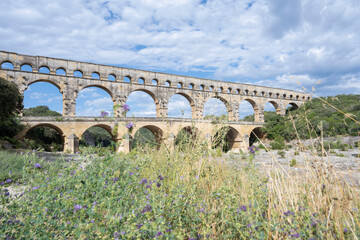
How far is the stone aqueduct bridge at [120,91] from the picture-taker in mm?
18828

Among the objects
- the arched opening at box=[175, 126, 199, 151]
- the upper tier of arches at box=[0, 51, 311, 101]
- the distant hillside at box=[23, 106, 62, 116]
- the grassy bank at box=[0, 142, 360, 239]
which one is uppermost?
the upper tier of arches at box=[0, 51, 311, 101]

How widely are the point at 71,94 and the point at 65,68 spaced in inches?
94.8

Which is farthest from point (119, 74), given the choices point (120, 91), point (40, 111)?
point (40, 111)

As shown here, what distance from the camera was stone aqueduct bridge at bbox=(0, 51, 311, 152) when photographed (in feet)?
61.8

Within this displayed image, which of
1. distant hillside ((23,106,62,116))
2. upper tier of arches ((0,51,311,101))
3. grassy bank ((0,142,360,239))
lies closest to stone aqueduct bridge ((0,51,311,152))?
upper tier of arches ((0,51,311,101))

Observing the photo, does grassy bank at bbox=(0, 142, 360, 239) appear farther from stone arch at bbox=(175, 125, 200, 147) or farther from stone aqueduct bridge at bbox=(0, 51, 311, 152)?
stone aqueduct bridge at bbox=(0, 51, 311, 152)

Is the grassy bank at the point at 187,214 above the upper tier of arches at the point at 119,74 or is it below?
below

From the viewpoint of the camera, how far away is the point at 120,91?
23719 millimetres

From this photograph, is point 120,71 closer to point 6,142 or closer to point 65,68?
point 65,68

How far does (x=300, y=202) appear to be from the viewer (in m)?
2.01

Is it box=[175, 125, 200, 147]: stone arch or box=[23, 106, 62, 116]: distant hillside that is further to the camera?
box=[23, 106, 62, 116]: distant hillside

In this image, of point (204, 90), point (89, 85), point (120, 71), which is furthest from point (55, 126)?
point (204, 90)

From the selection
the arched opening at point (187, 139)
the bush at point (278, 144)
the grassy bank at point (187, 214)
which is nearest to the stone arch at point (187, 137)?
the arched opening at point (187, 139)

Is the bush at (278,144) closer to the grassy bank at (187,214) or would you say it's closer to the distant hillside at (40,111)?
the grassy bank at (187,214)
